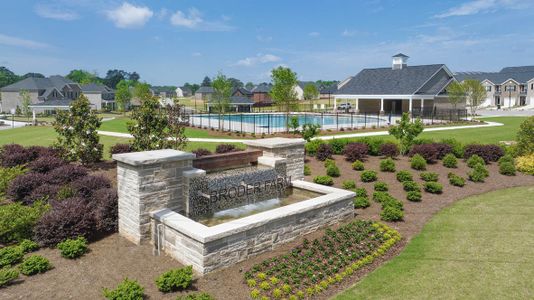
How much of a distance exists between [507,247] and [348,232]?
3.55m

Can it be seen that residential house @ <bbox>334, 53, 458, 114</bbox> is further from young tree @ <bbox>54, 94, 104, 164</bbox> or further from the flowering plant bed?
the flowering plant bed

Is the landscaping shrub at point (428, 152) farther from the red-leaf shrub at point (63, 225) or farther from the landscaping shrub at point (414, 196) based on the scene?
the red-leaf shrub at point (63, 225)

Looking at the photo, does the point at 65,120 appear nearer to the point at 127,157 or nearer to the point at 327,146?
the point at 127,157

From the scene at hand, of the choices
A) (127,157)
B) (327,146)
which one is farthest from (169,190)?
(327,146)

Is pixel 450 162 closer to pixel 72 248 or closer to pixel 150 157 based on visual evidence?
pixel 150 157

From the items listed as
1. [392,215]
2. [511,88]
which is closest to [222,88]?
[392,215]

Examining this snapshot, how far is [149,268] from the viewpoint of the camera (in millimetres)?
7840

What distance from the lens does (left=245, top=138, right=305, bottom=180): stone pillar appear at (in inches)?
501

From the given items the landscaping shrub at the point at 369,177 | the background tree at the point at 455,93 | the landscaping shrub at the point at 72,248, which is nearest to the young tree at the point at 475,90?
the background tree at the point at 455,93

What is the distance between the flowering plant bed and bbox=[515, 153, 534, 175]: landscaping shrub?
9.67 metres

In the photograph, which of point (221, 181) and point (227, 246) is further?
point (221, 181)

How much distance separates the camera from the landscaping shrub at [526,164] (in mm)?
15938

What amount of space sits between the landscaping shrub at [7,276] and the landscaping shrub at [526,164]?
17.7m

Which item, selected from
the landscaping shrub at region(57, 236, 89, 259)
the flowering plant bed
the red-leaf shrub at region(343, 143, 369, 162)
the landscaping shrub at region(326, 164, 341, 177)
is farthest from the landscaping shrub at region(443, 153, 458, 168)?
the landscaping shrub at region(57, 236, 89, 259)
